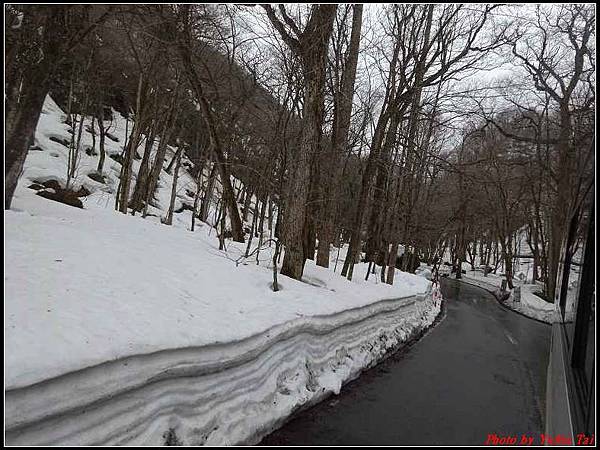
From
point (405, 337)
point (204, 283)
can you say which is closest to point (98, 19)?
point (204, 283)

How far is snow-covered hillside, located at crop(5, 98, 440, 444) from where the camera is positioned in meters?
2.74

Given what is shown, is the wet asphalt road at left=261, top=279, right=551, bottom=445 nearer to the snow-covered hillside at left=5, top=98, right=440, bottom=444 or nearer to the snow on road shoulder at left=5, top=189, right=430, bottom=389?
the snow-covered hillside at left=5, top=98, right=440, bottom=444

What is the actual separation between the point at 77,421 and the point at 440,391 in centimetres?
505

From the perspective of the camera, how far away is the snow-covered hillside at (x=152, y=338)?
9.00ft

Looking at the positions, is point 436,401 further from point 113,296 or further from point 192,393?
point 113,296

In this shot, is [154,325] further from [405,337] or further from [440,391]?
[405,337]

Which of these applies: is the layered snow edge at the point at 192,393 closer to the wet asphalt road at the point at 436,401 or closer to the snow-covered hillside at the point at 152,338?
the snow-covered hillside at the point at 152,338

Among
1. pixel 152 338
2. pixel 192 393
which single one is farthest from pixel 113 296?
pixel 192 393

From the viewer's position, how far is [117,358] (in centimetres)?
307

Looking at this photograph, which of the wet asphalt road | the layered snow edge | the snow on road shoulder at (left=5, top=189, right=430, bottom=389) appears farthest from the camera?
the wet asphalt road

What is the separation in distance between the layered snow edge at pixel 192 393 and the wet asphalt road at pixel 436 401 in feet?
0.99

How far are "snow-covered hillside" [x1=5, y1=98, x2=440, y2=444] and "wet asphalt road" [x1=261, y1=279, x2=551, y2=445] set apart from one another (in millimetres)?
305

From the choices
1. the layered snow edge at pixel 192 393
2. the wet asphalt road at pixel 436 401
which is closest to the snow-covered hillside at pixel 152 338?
the layered snow edge at pixel 192 393

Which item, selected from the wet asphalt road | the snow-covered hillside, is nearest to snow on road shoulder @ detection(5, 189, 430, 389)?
the snow-covered hillside
